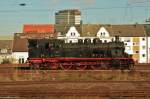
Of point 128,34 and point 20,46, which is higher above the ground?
point 128,34

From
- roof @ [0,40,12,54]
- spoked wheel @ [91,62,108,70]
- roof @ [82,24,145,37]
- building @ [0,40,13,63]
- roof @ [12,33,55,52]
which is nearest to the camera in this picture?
spoked wheel @ [91,62,108,70]

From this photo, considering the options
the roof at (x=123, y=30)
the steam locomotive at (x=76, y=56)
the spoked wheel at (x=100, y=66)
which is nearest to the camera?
the steam locomotive at (x=76, y=56)

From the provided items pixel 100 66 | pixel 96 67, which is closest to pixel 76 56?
pixel 96 67

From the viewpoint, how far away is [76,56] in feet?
141

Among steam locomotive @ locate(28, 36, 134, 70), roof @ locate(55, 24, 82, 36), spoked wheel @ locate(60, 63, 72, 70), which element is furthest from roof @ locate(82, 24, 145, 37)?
spoked wheel @ locate(60, 63, 72, 70)

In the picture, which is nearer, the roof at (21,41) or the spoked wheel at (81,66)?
the spoked wheel at (81,66)

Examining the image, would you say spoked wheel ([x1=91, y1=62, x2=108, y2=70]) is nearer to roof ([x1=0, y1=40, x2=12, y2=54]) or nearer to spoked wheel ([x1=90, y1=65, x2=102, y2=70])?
spoked wheel ([x1=90, y1=65, x2=102, y2=70])

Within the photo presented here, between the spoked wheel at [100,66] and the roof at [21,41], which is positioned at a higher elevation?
the roof at [21,41]

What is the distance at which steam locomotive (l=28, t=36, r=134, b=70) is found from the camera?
139 feet

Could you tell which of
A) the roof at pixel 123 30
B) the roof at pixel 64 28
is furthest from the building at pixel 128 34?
the roof at pixel 64 28

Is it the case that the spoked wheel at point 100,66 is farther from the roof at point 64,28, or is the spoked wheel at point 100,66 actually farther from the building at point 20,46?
the roof at point 64,28

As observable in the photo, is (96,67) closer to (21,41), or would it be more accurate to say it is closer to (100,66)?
(100,66)

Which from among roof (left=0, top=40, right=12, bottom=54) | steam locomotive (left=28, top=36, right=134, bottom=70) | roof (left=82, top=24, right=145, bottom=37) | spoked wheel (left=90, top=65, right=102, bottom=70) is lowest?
spoked wheel (left=90, top=65, right=102, bottom=70)

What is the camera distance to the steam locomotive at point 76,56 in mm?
42250
